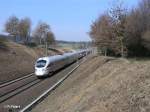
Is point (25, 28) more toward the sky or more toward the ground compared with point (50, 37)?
more toward the sky

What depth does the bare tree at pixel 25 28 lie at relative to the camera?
406ft

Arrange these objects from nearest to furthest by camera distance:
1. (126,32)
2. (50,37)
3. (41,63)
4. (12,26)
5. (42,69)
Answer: (42,69)
(41,63)
(126,32)
(12,26)
(50,37)

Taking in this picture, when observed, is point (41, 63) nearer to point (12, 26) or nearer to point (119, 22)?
point (119, 22)

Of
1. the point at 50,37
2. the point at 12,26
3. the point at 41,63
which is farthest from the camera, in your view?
the point at 50,37

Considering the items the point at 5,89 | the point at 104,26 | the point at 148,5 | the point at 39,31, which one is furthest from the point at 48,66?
the point at 39,31

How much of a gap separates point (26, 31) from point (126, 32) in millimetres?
67861

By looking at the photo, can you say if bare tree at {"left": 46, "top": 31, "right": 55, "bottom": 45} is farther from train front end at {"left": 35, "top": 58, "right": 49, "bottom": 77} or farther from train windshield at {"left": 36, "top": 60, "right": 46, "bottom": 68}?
train front end at {"left": 35, "top": 58, "right": 49, "bottom": 77}

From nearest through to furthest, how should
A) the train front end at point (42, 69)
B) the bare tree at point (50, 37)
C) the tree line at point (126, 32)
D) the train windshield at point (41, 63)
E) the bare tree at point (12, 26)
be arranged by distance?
the train front end at point (42, 69) < the train windshield at point (41, 63) < the tree line at point (126, 32) < the bare tree at point (12, 26) < the bare tree at point (50, 37)

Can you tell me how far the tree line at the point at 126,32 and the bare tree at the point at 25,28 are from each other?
48.3 m

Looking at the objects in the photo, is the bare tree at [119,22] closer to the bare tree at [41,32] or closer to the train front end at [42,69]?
the train front end at [42,69]

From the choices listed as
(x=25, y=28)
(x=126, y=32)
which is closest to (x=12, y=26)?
(x=25, y=28)

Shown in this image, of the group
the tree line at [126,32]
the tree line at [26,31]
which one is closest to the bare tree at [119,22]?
the tree line at [126,32]

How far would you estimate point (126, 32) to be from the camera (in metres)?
62.3

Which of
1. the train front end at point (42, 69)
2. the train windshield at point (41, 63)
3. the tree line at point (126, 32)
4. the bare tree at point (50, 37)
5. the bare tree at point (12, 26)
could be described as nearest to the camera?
the train front end at point (42, 69)
